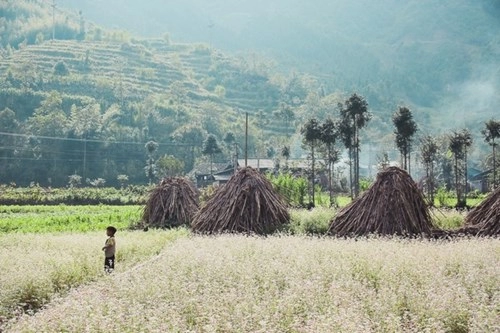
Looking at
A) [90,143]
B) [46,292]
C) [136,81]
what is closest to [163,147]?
[90,143]

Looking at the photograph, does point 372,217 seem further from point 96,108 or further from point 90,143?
point 96,108

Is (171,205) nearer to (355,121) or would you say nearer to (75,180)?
(355,121)

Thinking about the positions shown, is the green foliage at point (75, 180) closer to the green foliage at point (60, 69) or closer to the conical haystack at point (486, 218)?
the green foliage at point (60, 69)

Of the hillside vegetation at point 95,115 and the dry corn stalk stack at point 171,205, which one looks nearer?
the dry corn stalk stack at point 171,205

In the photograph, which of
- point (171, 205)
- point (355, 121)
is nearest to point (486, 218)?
point (171, 205)

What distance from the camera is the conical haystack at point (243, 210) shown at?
20562mm

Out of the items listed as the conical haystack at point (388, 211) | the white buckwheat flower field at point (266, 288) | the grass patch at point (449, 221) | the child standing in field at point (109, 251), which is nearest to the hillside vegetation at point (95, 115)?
the grass patch at point (449, 221)

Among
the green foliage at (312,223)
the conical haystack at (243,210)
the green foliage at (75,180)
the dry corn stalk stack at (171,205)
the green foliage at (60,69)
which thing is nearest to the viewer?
the green foliage at (312,223)

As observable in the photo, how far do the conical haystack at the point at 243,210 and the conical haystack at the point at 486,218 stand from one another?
20.7 ft

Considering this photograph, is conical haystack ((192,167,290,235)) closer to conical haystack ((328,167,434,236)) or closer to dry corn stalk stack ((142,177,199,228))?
conical haystack ((328,167,434,236))

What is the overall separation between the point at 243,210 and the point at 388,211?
5102 mm

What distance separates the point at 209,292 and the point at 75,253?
5845mm

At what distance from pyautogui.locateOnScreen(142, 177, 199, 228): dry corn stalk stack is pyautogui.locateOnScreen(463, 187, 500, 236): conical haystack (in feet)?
35.3

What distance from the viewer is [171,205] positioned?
78.7 ft
